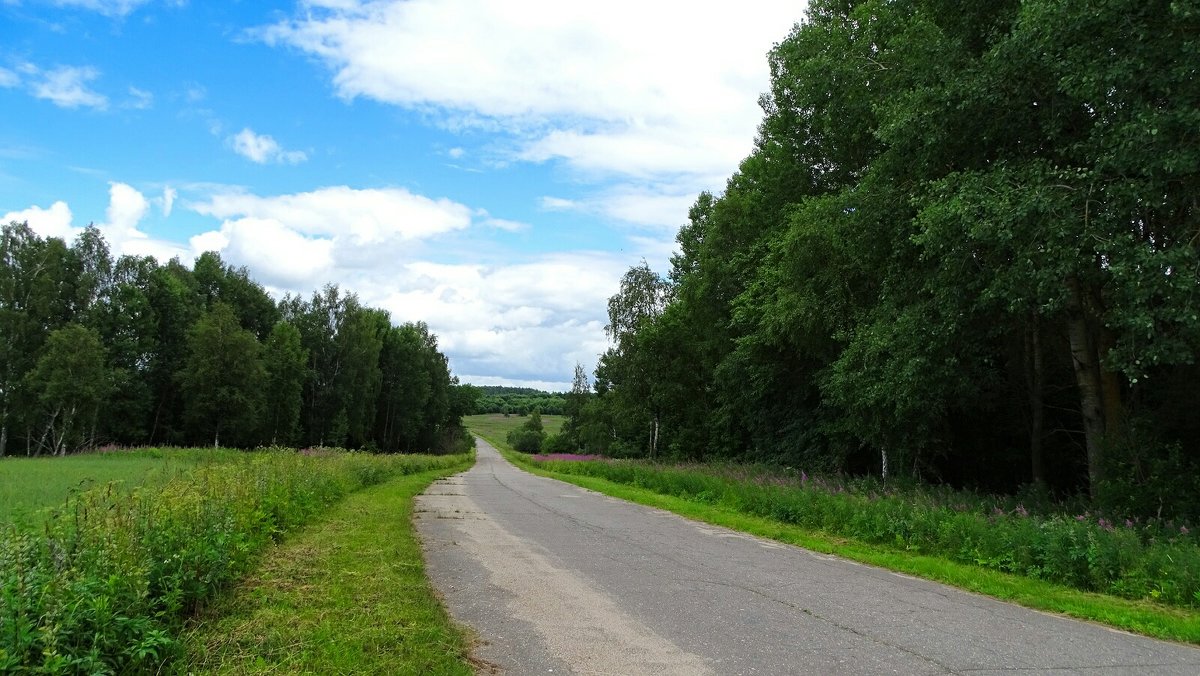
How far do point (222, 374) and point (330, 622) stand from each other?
5095 cm

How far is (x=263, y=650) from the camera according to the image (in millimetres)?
4922

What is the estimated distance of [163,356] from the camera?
55.3m

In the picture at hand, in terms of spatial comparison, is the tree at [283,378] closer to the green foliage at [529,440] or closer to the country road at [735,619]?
the country road at [735,619]

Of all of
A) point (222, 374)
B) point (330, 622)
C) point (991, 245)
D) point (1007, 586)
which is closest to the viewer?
point (330, 622)

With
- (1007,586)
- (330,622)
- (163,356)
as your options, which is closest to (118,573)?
(330,622)

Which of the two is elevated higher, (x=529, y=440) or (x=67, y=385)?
(x=67, y=385)

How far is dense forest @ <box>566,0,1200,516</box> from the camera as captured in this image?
10117 mm

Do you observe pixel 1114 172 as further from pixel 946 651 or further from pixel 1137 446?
pixel 946 651

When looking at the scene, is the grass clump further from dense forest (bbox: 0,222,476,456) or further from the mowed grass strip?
dense forest (bbox: 0,222,476,456)

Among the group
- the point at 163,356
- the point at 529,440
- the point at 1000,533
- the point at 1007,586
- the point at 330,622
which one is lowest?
the point at 529,440

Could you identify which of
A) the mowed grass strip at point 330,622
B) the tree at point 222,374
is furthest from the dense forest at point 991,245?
the tree at point 222,374

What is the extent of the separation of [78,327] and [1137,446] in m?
52.8

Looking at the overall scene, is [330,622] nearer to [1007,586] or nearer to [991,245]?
[1007,586]

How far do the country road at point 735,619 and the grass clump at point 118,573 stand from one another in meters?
2.30
